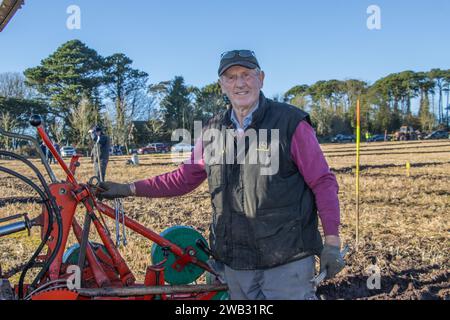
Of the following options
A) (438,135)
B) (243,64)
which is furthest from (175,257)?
(438,135)

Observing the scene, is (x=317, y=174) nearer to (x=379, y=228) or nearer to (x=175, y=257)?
(x=175, y=257)

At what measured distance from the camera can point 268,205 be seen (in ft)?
7.91

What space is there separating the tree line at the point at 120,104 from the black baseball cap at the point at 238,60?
37989mm

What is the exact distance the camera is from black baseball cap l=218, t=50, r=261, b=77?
8.36 ft

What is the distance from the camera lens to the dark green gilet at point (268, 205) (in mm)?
2416

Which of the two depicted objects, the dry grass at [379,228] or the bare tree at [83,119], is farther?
the bare tree at [83,119]

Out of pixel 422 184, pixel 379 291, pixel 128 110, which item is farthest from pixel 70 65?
pixel 379 291

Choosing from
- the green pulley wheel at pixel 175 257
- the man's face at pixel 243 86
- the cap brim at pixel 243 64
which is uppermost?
the cap brim at pixel 243 64

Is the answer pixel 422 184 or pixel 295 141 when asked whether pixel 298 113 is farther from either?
pixel 422 184

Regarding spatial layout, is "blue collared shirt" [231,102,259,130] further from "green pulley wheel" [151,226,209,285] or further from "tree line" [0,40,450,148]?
"tree line" [0,40,450,148]

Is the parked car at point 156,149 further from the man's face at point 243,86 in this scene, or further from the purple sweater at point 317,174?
the purple sweater at point 317,174

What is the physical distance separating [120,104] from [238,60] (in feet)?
154

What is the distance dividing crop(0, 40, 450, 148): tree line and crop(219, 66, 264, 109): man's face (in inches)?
1496

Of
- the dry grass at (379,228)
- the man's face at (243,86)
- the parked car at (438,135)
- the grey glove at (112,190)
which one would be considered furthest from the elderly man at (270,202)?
the parked car at (438,135)
